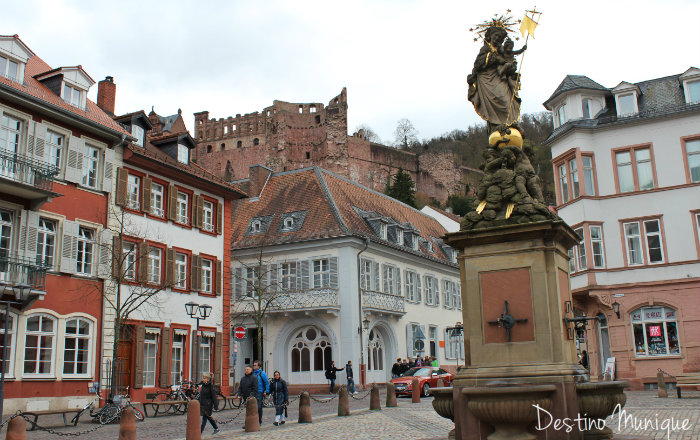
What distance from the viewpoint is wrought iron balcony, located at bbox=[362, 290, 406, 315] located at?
33.2 m

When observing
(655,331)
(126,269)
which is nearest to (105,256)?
(126,269)

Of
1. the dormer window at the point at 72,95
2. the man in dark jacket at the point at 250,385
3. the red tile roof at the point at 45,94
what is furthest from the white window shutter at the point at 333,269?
the man in dark jacket at the point at 250,385

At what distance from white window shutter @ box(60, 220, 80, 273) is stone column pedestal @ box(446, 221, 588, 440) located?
1607 cm

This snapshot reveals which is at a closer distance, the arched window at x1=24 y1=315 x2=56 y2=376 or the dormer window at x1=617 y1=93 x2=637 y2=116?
the arched window at x1=24 y1=315 x2=56 y2=376

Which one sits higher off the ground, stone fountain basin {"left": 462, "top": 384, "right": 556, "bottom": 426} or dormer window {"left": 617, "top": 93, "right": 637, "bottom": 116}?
dormer window {"left": 617, "top": 93, "right": 637, "bottom": 116}

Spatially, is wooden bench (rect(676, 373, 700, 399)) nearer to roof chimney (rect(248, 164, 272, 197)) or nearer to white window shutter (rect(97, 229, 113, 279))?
white window shutter (rect(97, 229, 113, 279))

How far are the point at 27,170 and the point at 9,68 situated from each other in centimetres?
365

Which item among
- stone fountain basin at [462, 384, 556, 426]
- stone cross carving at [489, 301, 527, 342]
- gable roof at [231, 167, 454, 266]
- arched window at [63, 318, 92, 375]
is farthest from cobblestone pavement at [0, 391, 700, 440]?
gable roof at [231, 167, 454, 266]

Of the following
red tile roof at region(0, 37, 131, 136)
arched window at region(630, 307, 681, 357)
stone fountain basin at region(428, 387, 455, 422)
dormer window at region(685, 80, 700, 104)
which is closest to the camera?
stone fountain basin at region(428, 387, 455, 422)

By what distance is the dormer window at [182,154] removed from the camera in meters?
29.4

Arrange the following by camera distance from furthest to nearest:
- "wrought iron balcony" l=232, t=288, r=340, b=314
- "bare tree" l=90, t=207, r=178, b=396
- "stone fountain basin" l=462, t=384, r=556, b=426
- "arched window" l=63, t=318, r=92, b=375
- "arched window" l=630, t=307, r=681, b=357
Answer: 1. "wrought iron balcony" l=232, t=288, r=340, b=314
2. "arched window" l=630, t=307, r=681, b=357
3. "bare tree" l=90, t=207, r=178, b=396
4. "arched window" l=63, t=318, r=92, b=375
5. "stone fountain basin" l=462, t=384, r=556, b=426

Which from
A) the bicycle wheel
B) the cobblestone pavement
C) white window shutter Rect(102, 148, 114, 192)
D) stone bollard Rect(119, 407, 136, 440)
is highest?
white window shutter Rect(102, 148, 114, 192)

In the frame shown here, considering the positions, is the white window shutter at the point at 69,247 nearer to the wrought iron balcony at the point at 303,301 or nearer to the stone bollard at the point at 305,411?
the stone bollard at the point at 305,411

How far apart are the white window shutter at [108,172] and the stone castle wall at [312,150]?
227 feet
